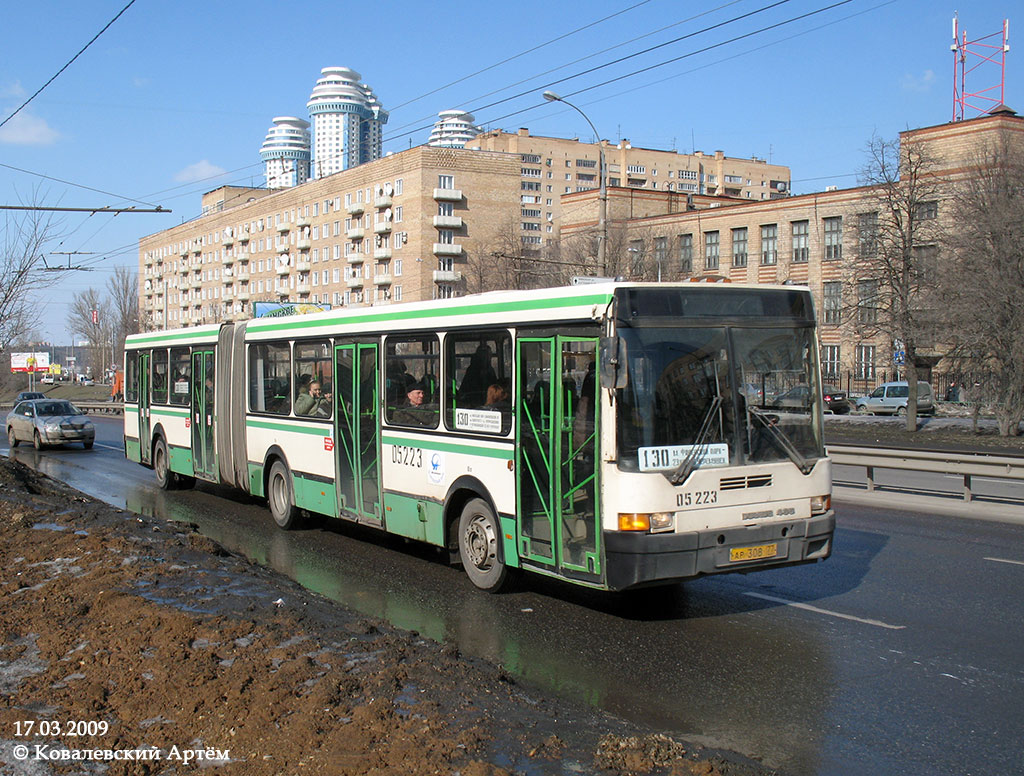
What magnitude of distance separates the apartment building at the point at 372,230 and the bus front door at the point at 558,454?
225ft

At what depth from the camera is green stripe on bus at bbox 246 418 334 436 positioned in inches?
469

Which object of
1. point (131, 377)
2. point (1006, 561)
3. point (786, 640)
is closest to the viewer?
point (786, 640)

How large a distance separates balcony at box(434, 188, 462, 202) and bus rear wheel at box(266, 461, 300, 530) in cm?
7399

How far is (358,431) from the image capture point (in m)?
11.2

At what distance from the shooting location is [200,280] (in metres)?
120

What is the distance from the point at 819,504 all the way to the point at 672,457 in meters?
1.60

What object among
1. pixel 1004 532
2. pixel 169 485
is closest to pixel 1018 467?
pixel 1004 532

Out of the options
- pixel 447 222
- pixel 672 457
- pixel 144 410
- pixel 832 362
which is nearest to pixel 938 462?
pixel 672 457

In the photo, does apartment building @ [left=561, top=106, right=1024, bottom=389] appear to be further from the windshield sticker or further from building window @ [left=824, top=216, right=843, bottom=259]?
the windshield sticker

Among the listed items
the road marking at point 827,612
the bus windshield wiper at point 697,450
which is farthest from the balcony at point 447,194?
the bus windshield wiper at point 697,450

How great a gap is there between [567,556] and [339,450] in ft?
14.9

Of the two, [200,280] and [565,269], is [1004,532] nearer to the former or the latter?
[565,269]

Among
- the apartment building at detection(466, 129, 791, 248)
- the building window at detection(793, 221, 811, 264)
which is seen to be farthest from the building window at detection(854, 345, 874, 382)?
the apartment building at detection(466, 129, 791, 248)

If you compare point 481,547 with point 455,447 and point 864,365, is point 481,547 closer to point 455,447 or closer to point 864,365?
point 455,447
